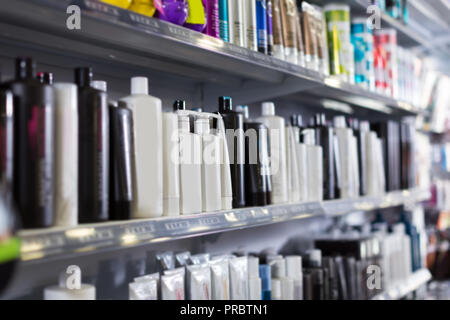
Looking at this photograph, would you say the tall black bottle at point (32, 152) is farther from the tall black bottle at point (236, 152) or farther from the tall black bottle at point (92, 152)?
the tall black bottle at point (236, 152)

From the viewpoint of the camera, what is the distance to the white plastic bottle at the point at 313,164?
1.74m

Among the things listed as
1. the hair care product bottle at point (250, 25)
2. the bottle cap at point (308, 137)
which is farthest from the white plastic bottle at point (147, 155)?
the bottle cap at point (308, 137)

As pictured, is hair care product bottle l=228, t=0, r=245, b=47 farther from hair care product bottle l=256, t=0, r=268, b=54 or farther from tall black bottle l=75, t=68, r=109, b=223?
tall black bottle l=75, t=68, r=109, b=223

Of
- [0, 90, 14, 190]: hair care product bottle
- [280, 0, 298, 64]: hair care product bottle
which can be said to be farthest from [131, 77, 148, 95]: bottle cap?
[280, 0, 298, 64]: hair care product bottle

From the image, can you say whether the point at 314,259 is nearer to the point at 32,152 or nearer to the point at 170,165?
the point at 170,165

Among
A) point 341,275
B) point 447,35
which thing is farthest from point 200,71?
point 447,35

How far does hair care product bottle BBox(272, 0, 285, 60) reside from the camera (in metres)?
1.56

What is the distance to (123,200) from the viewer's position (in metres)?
0.99

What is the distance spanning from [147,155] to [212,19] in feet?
1.51

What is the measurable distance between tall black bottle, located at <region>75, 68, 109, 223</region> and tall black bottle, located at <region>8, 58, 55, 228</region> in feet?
0.27

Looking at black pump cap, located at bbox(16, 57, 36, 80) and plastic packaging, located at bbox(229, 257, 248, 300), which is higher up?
A: black pump cap, located at bbox(16, 57, 36, 80)

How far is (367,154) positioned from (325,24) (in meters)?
0.58

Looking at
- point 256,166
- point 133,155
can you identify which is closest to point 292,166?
point 256,166
